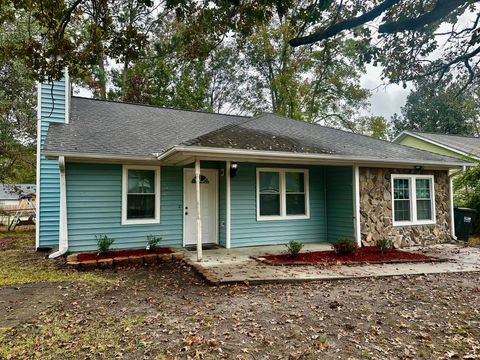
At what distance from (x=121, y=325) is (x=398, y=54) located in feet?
20.9

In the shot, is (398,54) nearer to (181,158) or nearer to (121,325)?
(181,158)

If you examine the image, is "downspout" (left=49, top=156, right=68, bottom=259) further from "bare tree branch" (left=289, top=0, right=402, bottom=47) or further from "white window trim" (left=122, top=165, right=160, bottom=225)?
"bare tree branch" (left=289, top=0, right=402, bottom=47)

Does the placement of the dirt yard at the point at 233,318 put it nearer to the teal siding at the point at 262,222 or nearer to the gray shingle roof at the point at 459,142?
the teal siding at the point at 262,222

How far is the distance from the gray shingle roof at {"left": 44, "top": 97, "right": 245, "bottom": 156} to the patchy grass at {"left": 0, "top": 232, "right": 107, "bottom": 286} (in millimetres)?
2379

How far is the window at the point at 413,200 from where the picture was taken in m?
9.23

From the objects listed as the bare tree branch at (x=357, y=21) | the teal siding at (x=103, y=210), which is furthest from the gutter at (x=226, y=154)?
the bare tree branch at (x=357, y=21)

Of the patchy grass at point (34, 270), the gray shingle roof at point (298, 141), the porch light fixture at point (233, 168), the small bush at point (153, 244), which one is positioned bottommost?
the patchy grass at point (34, 270)

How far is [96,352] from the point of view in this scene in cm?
321

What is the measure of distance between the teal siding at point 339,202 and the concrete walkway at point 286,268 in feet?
4.47

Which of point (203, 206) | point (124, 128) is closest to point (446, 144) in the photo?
point (203, 206)

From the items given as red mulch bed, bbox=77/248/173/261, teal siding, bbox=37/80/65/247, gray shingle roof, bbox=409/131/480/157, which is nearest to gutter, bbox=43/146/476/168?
teal siding, bbox=37/80/65/247

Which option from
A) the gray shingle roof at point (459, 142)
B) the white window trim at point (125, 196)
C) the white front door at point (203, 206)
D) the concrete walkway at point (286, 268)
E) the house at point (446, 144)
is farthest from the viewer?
the gray shingle roof at point (459, 142)

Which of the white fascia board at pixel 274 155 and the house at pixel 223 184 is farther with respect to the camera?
the house at pixel 223 184

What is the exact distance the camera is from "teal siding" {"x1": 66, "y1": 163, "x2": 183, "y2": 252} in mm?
7480
